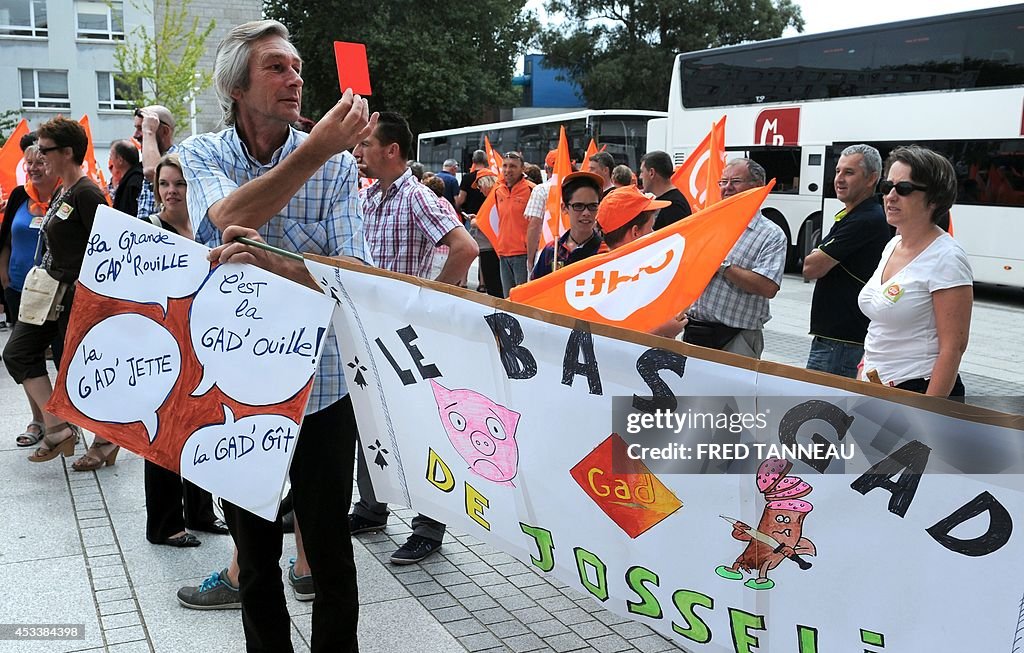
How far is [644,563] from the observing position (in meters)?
2.21

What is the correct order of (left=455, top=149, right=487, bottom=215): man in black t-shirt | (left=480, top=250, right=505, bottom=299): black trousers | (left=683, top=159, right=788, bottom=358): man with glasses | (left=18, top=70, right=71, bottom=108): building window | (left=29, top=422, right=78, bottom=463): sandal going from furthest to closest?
(left=18, top=70, right=71, bottom=108): building window
(left=455, top=149, right=487, bottom=215): man in black t-shirt
(left=480, top=250, right=505, bottom=299): black trousers
(left=29, top=422, right=78, bottom=463): sandal
(left=683, top=159, right=788, bottom=358): man with glasses

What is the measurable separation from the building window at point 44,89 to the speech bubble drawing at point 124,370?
40870 mm

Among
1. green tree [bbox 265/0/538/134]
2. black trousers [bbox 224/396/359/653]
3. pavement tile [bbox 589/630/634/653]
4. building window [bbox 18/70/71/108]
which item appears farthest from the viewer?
green tree [bbox 265/0/538/134]

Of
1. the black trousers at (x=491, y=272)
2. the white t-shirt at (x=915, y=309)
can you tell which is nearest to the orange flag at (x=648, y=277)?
the white t-shirt at (x=915, y=309)

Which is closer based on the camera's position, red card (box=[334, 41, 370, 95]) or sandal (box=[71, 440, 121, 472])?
red card (box=[334, 41, 370, 95])

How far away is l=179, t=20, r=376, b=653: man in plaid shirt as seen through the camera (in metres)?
2.76

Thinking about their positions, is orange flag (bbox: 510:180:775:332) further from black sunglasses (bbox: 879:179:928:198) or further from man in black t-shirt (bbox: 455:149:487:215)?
man in black t-shirt (bbox: 455:149:487:215)

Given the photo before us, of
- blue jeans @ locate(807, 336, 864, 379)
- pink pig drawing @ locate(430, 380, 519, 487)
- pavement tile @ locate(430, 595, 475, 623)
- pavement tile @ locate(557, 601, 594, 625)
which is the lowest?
pavement tile @ locate(430, 595, 475, 623)

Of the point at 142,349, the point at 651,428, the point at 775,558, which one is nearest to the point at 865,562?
the point at 775,558

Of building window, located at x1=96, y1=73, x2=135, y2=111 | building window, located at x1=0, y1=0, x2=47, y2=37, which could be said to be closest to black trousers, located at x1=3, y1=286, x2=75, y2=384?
building window, located at x1=96, y1=73, x2=135, y2=111

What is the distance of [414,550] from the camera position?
4.35m

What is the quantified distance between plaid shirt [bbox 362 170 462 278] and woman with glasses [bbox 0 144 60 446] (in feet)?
8.42

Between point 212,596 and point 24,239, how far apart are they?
11.8 ft

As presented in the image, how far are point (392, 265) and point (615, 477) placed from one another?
8.47 feet
